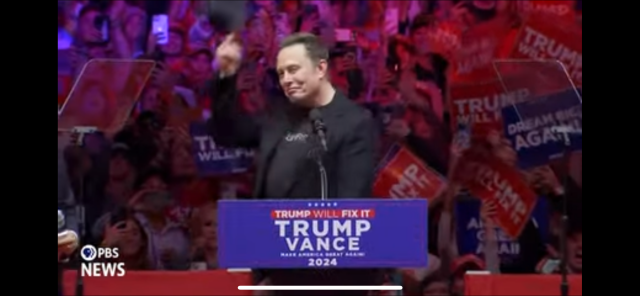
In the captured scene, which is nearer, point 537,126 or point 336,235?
point 336,235

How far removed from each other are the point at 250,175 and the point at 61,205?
2.07 feet

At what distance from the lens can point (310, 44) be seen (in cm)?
429

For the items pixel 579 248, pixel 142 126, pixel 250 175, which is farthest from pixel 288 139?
pixel 579 248

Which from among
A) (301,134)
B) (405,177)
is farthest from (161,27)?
(405,177)

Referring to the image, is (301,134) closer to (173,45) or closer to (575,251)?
(173,45)

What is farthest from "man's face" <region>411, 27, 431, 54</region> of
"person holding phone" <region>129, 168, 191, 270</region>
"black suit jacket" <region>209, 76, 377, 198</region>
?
"person holding phone" <region>129, 168, 191, 270</region>

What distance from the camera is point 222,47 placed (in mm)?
4324

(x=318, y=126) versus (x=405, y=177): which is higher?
(x=318, y=126)

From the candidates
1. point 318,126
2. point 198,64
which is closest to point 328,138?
point 318,126

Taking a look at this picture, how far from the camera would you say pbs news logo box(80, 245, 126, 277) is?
436 cm

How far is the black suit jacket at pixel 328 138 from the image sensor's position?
4.27 metres

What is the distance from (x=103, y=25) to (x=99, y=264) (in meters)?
0.80

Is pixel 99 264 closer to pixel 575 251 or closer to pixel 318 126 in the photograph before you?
pixel 318 126

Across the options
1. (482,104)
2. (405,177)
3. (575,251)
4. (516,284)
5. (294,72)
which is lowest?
(516,284)
